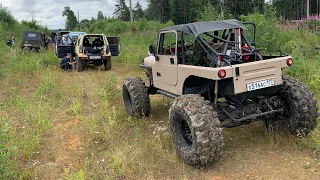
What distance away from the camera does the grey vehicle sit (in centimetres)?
396

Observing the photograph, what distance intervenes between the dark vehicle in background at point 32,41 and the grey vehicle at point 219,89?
16.4 m

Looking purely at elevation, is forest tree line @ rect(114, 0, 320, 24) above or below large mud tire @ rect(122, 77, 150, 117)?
above

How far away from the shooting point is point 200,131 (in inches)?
151

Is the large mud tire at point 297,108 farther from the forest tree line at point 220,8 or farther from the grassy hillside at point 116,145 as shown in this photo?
the forest tree line at point 220,8

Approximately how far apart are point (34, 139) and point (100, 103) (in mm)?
2986

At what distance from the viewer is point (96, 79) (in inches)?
447

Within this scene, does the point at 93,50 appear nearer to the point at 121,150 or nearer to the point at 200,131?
the point at 121,150

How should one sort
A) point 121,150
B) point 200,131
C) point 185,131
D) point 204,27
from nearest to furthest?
point 200,131 < point 185,131 < point 121,150 < point 204,27

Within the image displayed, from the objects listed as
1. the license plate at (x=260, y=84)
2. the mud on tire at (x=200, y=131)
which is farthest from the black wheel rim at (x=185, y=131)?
the license plate at (x=260, y=84)

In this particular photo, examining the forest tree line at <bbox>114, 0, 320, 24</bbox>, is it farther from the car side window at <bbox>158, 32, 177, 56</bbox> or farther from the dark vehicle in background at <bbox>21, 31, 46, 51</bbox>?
the car side window at <bbox>158, 32, 177, 56</bbox>

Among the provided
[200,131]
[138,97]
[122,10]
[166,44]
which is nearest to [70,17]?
[122,10]

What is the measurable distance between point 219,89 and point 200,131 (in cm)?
96

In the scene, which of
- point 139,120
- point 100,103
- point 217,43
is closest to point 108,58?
point 100,103

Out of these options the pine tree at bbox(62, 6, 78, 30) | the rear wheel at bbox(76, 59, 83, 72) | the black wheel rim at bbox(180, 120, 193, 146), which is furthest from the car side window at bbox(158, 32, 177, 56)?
the pine tree at bbox(62, 6, 78, 30)
